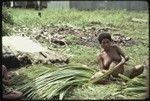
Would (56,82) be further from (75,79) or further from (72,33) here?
(72,33)

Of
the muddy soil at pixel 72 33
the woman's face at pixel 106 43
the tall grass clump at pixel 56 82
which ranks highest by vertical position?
the woman's face at pixel 106 43

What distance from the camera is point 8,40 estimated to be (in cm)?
853

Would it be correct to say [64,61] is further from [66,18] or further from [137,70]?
[66,18]

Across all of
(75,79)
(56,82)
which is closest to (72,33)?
(75,79)

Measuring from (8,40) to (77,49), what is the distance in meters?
1.61

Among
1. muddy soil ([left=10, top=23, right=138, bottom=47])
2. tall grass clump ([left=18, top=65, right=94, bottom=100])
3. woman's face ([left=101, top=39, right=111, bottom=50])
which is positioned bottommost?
muddy soil ([left=10, top=23, right=138, bottom=47])

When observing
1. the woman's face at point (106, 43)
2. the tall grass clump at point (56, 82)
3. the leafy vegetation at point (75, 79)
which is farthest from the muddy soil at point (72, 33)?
the tall grass clump at point (56, 82)

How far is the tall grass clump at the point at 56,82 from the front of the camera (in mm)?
5477

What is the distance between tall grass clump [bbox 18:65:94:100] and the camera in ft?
18.0

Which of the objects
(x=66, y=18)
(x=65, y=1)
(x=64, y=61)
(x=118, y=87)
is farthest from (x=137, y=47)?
(x=65, y=1)

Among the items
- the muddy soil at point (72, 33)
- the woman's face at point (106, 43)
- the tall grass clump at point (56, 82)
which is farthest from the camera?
the muddy soil at point (72, 33)

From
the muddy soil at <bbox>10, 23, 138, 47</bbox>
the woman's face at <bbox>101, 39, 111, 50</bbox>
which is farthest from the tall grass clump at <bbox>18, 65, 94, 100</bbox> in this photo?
the muddy soil at <bbox>10, 23, 138, 47</bbox>

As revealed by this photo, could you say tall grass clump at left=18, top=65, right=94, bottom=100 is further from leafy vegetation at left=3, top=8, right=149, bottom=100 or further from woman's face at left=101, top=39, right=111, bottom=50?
woman's face at left=101, top=39, right=111, bottom=50

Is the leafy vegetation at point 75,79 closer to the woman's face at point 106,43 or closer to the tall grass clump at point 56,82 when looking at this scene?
the tall grass clump at point 56,82
